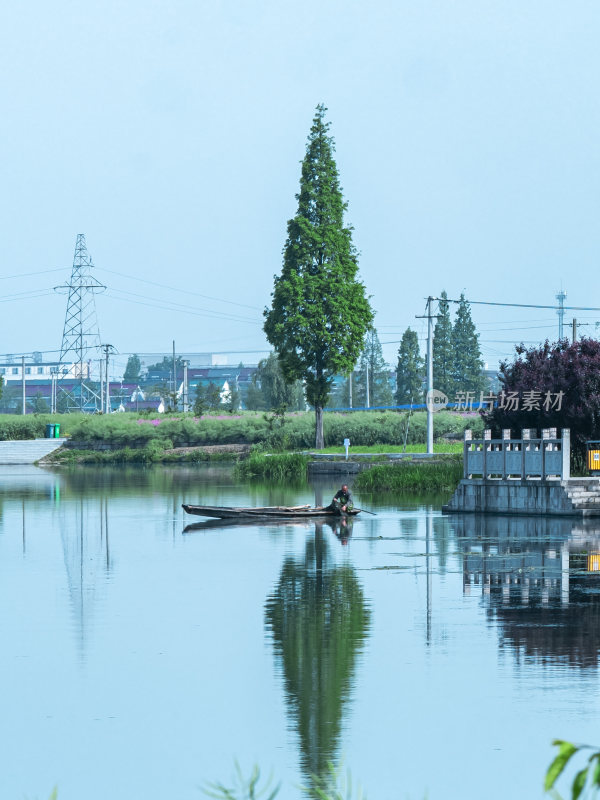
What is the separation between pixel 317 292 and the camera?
235 feet

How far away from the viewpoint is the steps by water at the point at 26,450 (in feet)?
296

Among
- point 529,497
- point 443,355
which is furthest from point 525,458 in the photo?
point 443,355

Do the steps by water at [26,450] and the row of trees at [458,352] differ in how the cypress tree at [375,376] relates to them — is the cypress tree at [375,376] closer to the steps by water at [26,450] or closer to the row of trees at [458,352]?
the row of trees at [458,352]

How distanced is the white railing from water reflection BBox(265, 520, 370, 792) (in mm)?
10320

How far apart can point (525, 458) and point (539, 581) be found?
14.2 metres

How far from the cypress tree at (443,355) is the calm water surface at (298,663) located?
3125 inches

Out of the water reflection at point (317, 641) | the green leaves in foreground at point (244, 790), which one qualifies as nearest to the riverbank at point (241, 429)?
the water reflection at point (317, 641)

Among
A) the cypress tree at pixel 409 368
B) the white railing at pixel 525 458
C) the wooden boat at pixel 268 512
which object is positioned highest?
the cypress tree at pixel 409 368

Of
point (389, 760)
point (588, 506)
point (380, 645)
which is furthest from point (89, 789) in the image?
point (588, 506)

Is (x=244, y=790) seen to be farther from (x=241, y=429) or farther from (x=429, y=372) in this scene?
(x=241, y=429)

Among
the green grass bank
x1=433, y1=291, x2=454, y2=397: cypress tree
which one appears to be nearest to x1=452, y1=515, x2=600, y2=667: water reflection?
the green grass bank

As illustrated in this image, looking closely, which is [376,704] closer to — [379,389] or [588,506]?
[588,506]

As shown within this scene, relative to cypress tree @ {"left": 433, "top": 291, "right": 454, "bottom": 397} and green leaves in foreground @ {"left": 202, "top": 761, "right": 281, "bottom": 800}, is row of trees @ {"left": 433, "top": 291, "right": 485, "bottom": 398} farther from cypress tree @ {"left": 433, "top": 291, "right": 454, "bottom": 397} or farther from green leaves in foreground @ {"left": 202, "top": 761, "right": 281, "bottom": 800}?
green leaves in foreground @ {"left": 202, "top": 761, "right": 281, "bottom": 800}

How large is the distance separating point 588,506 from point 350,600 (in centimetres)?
1664
